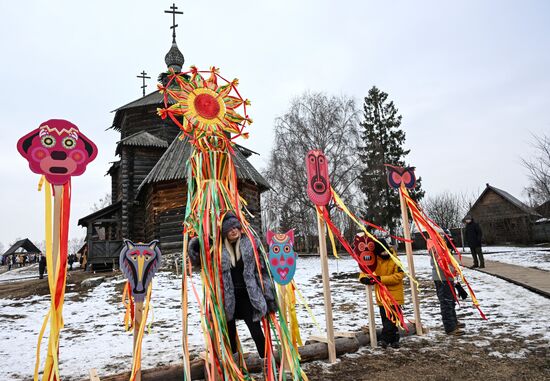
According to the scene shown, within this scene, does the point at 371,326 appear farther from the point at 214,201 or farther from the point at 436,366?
the point at 214,201

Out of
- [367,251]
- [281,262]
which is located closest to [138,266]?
[281,262]

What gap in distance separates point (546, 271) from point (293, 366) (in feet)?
31.6

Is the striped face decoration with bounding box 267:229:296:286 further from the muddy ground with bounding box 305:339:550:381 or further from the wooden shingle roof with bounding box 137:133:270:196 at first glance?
the wooden shingle roof with bounding box 137:133:270:196

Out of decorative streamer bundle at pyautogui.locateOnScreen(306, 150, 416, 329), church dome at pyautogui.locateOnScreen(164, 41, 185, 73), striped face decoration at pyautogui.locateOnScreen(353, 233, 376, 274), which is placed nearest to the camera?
decorative streamer bundle at pyautogui.locateOnScreen(306, 150, 416, 329)

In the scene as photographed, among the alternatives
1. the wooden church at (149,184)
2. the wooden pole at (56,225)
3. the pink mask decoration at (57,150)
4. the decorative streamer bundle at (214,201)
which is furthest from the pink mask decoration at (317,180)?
the wooden church at (149,184)

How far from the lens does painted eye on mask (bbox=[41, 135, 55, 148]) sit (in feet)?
8.41

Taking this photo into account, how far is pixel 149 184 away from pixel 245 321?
452 inches

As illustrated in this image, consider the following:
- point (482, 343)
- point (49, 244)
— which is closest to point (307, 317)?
point (482, 343)

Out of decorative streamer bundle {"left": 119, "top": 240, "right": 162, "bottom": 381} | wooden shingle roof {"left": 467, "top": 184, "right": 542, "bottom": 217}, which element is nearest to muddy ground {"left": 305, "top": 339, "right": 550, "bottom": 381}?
decorative streamer bundle {"left": 119, "top": 240, "right": 162, "bottom": 381}

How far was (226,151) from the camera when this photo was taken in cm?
337

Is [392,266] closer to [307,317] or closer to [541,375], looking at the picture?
[541,375]

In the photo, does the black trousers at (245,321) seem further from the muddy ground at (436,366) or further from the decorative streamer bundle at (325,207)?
the decorative streamer bundle at (325,207)

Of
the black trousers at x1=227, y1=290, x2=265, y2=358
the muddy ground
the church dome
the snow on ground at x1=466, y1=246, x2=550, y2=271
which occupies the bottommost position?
the snow on ground at x1=466, y1=246, x2=550, y2=271

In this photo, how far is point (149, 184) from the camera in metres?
13.5
